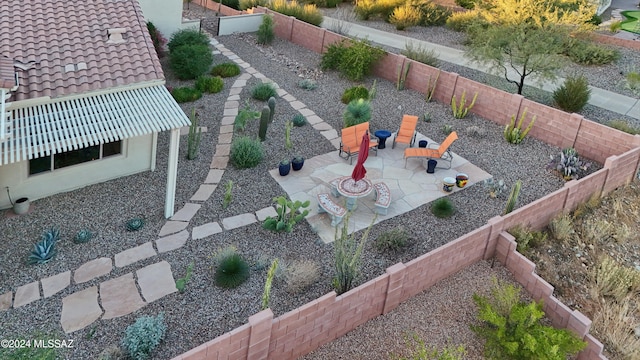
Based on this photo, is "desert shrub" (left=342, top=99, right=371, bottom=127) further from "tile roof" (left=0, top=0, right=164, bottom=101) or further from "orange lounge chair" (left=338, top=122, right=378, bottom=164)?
"tile roof" (left=0, top=0, right=164, bottom=101)

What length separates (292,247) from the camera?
33.9 feet

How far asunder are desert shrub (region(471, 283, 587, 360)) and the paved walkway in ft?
34.4

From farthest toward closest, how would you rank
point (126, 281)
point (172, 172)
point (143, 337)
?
point (172, 172)
point (126, 281)
point (143, 337)

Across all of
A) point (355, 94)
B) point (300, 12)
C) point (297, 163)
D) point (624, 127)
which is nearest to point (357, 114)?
point (355, 94)

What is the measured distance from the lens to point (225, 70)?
723 inches

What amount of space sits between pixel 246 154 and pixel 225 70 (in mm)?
6513

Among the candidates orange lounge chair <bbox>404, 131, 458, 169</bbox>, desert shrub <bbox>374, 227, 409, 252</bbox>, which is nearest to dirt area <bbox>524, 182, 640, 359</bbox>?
desert shrub <bbox>374, 227, 409, 252</bbox>

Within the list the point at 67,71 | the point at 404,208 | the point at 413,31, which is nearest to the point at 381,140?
the point at 404,208

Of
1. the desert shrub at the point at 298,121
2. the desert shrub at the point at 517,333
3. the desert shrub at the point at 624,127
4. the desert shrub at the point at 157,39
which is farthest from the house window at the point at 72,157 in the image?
the desert shrub at the point at 624,127

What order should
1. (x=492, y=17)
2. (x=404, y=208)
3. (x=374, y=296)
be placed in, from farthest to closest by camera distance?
(x=492, y=17)
(x=404, y=208)
(x=374, y=296)

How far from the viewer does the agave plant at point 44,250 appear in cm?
936

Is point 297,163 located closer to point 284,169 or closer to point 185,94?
point 284,169

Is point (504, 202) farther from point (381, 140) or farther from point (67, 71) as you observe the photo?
point (67, 71)

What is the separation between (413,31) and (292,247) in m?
18.1
